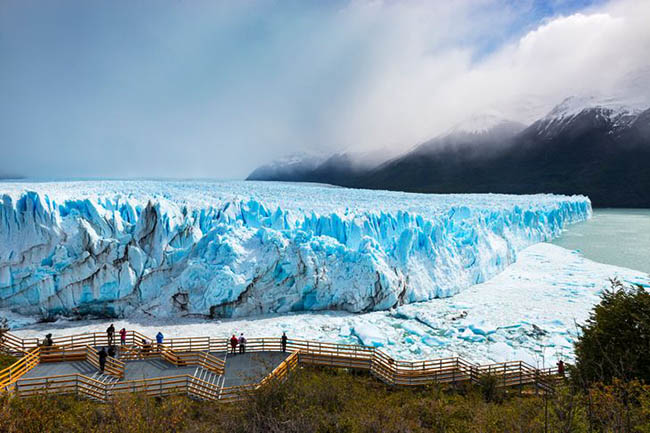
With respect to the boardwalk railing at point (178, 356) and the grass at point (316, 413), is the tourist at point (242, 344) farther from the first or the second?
the grass at point (316, 413)

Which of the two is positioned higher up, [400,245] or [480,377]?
[400,245]

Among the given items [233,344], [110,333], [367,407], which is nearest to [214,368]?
[233,344]

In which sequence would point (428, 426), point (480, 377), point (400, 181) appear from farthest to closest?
point (400, 181) → point (480, 377) → point (428, 426)

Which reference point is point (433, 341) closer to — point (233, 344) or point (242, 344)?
point (242, 344)

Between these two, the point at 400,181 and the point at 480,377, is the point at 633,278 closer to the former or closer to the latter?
the point at 480,377

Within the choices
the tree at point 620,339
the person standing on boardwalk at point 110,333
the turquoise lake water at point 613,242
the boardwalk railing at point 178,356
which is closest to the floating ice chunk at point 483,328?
the tree at point 620,339

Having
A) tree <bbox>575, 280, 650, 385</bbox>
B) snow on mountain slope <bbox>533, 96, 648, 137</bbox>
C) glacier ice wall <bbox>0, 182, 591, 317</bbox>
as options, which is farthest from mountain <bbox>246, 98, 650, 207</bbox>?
tree <bbox>575, 280, 650, 385</bbox>

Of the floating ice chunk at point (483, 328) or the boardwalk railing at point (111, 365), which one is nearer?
the boardwalk railing at point (111, 365)

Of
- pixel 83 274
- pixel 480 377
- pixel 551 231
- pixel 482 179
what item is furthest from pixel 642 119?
pixel 83 274
